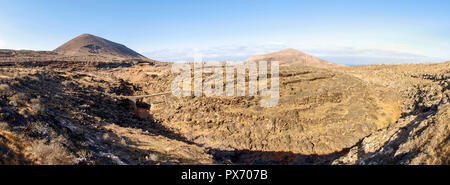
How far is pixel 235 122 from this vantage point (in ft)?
37.0

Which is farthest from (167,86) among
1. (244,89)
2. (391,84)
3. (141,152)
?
(391,84)

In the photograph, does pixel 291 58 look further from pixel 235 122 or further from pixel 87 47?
pixel 87 47

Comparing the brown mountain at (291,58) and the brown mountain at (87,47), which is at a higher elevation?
the brown mountain at (87,47)
